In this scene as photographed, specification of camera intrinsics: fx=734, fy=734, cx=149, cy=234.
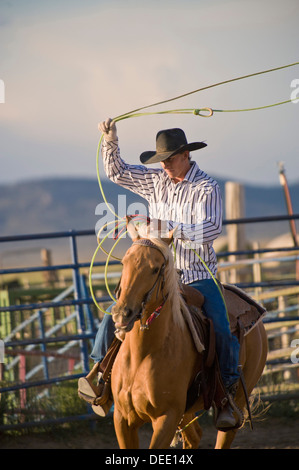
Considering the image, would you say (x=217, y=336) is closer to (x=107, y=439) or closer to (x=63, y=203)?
(x=107, y=439)

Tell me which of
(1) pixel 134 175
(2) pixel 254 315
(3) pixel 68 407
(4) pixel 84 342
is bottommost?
(3) pixel 68 407

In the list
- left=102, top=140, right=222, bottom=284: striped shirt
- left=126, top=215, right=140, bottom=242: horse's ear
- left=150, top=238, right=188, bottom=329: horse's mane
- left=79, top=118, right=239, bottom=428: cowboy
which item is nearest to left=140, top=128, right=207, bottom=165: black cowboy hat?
left=79, top=118, right=239, bottom=428: cowboy

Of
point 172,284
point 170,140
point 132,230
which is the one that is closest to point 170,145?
point 170,140

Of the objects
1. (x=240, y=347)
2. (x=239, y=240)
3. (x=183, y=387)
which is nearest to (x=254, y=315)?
(x=240, y=347)

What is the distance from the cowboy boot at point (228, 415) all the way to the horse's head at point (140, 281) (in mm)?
1064

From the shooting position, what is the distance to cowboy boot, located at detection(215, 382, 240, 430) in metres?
4.55

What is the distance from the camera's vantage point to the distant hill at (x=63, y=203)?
71.2 meters

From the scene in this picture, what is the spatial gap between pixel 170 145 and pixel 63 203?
240 ft

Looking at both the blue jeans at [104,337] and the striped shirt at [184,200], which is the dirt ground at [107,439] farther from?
the striped shirt at [184,200]

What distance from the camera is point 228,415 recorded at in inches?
180

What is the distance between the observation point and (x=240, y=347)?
4.96 meters

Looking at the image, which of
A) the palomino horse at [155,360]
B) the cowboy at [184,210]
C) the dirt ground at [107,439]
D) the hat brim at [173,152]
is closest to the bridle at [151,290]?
the palomino horse at [155,360]
